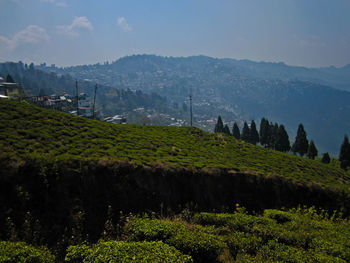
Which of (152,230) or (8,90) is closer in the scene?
(152,230)

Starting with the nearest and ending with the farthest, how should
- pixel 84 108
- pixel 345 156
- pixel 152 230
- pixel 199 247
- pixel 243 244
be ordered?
1. pixel 199 247
2. pixel 243 244
3. pixel 152 230
4. pixel 345 156
5. pixel 84 108

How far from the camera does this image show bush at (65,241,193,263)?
280 inches

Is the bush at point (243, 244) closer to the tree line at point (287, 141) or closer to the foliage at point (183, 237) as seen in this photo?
the foliage at point (183, 237)

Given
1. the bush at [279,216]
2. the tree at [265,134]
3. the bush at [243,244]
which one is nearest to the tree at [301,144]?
the tree at [265,134]

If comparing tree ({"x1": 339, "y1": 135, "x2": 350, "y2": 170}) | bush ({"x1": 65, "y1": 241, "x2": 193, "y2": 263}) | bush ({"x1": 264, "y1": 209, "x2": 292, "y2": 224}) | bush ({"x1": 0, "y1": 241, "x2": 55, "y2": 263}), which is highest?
bush ({"x1": 0, "y1": 241, "x2": 55, "y2": 263})

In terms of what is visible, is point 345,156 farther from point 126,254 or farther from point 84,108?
point 84,108

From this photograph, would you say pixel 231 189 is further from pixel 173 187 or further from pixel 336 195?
pixel 336 195

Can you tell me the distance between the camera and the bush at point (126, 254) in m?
7.11

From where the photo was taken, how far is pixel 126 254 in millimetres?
7316

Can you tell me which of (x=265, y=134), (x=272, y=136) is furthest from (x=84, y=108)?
(x=272, y=136)

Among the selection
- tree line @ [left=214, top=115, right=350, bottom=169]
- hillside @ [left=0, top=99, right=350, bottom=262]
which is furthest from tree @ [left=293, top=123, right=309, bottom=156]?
hillside @ [left=0, top=99, right=350, bottom=262]

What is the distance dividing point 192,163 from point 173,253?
9665 millimetres

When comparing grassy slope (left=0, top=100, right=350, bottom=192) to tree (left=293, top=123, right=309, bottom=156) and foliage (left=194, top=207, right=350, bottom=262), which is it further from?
tree (left=293, top=123, right=309, bottom=156)

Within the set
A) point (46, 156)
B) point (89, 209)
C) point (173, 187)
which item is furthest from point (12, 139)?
point (173, 187)
